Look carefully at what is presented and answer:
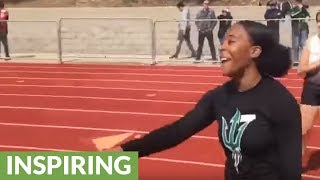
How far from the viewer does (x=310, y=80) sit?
5719mm

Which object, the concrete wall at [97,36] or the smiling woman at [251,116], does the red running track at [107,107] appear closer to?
the concrete wall at [97,36]

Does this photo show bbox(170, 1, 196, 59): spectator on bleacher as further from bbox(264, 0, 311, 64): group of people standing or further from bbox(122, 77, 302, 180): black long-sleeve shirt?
bbox(122, 77, 302, 180): black long-sleeve shirt

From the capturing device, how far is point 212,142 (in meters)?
7.38

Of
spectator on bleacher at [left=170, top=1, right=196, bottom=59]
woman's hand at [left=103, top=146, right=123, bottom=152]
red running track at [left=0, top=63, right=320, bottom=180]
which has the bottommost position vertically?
red running track at [left=0, top=63, right=320, bottom=180]

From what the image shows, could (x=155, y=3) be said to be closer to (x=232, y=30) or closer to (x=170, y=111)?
(x=170, y=111)

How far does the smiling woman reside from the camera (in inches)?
102

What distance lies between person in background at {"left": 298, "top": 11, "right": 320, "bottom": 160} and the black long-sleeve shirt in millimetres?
2915

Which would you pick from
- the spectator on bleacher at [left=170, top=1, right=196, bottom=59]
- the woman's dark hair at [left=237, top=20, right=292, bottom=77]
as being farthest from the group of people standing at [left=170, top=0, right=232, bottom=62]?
the woman's dark hair at [left=237, top=20, right=292, bottom=77]

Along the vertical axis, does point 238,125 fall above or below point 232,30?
below

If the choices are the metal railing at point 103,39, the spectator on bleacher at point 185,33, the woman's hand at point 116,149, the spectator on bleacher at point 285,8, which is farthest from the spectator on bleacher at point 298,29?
the woman's hand at point 116,149

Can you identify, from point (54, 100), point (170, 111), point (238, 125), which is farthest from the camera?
point (54, 100)

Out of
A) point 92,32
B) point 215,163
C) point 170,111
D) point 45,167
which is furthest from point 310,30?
point 45,167

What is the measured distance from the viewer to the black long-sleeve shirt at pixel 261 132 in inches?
101

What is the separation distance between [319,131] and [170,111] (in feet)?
7.81
